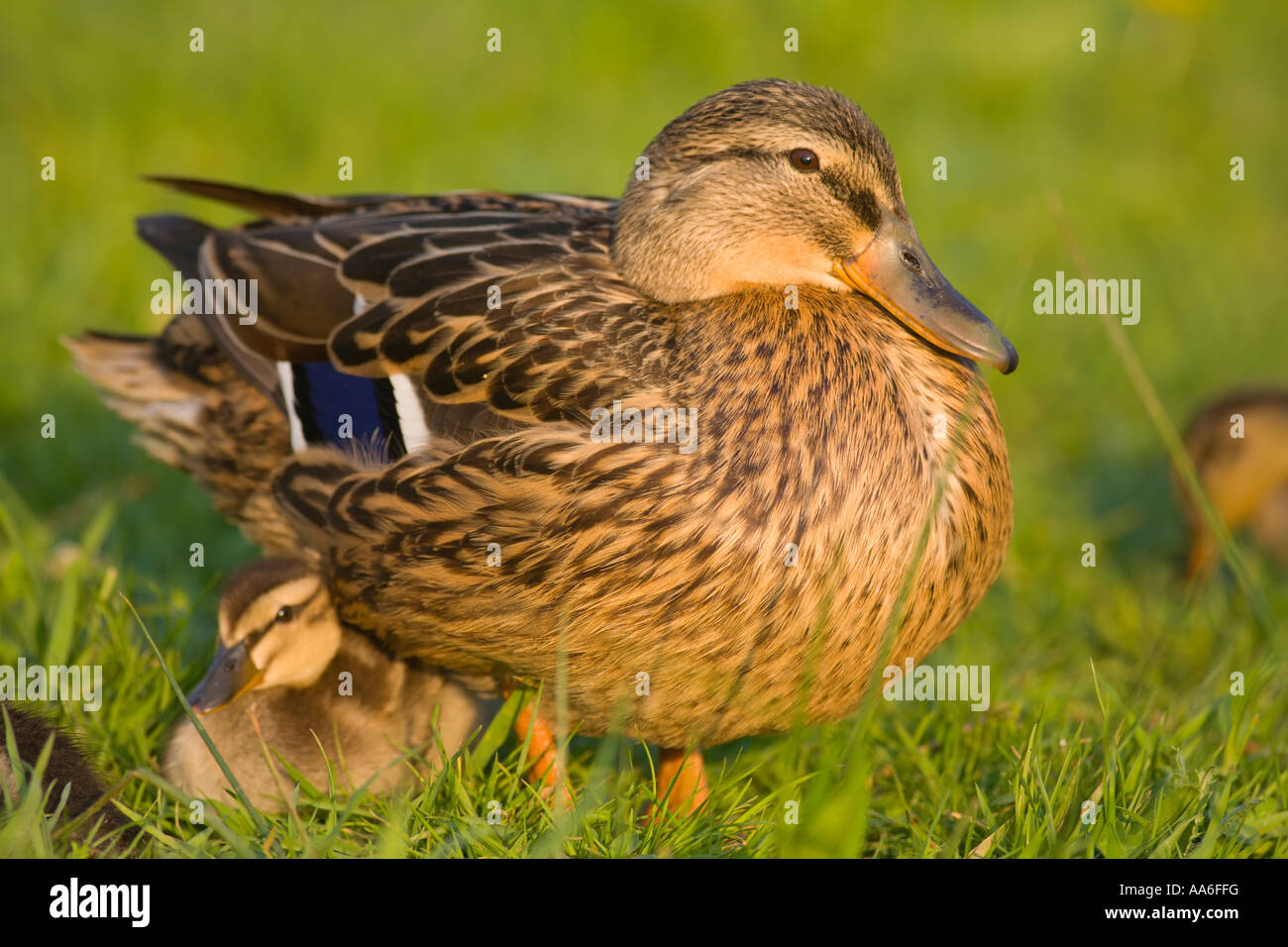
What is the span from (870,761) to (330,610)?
55.1 inches

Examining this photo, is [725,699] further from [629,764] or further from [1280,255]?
Result: [1280,255]

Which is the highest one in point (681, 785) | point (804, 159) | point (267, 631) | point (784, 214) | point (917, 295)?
point (804, 159)

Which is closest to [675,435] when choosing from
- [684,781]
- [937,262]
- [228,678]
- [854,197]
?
[854,197]

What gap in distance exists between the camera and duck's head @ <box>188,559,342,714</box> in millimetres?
3195

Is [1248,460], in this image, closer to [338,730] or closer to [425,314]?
[425,314]

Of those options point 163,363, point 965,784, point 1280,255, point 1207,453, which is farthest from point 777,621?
point 1280,255

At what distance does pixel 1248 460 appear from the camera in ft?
17.3

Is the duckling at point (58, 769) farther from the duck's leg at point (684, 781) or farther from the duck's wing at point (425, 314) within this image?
the duck's leg at point (684, 781)

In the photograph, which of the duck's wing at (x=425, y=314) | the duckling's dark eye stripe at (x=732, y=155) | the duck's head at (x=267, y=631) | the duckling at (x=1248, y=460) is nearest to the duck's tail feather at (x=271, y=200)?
the duck's wing at (x=425, y=314)

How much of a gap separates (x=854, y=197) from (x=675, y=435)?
700 millimetres

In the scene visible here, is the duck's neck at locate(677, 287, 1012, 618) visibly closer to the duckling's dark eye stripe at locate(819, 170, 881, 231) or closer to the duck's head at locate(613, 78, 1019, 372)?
the duck's head at locate(613, 78, 1019, 372)
